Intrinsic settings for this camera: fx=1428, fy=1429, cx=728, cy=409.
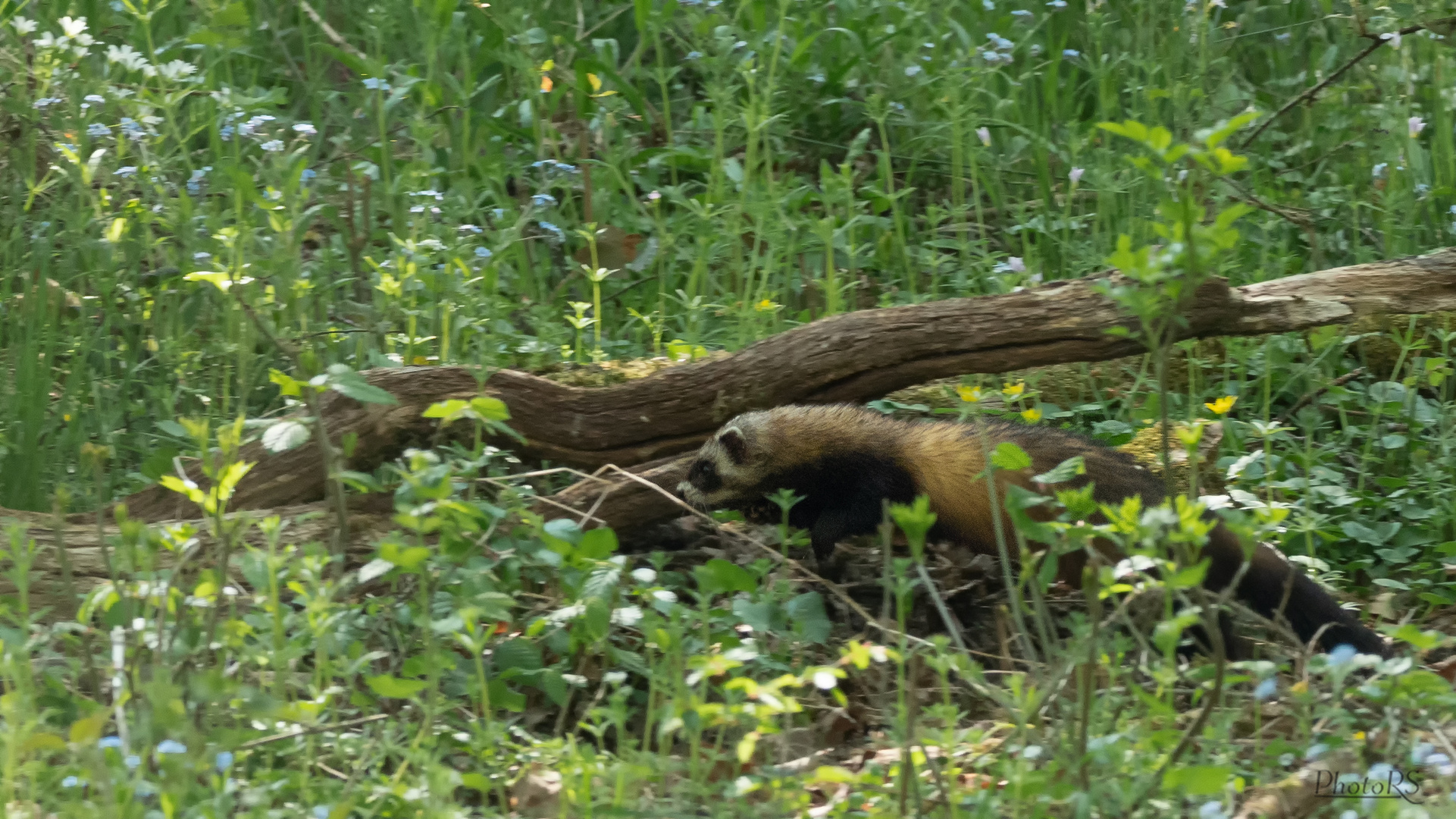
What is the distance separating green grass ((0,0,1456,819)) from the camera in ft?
8.65

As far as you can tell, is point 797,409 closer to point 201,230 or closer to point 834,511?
point 834,511

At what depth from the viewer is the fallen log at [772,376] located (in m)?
3.88

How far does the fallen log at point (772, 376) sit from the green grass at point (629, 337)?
265mm

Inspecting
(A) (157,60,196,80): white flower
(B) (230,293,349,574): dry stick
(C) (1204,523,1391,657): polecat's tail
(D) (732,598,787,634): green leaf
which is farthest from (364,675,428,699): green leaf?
(A) (157,60,196,80): white flower

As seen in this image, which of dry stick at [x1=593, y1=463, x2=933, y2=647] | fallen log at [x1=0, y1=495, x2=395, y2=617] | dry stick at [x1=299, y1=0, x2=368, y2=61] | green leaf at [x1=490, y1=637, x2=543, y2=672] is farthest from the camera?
dry stick at [x1=299, y1=0, x2=368, y2=61]

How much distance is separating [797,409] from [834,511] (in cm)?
33

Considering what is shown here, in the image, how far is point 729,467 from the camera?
4184 mm

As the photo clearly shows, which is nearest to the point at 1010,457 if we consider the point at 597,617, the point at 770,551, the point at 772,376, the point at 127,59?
the point at 770,551

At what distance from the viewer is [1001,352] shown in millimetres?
4035

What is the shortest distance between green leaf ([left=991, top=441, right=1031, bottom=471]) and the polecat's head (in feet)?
4.08

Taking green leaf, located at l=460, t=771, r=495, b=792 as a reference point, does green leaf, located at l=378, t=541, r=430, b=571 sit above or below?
above

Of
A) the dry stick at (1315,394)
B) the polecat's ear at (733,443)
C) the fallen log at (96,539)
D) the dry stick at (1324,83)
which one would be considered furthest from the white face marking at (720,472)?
the dry stick at (1324,83)

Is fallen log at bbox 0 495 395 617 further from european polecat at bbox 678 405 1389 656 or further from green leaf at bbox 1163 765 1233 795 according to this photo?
green leaf at bbox 1163 765 1233 795

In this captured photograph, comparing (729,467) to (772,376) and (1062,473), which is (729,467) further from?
(1062,473)
